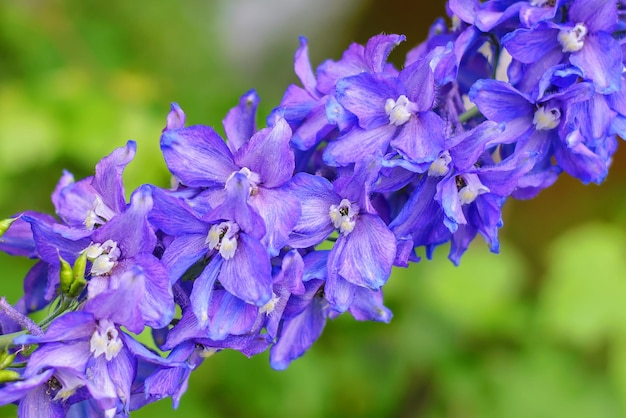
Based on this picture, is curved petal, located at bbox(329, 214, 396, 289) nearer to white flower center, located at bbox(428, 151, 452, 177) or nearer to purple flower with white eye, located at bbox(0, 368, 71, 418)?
white flower center, located at bbox(428, 151, 452, 177)

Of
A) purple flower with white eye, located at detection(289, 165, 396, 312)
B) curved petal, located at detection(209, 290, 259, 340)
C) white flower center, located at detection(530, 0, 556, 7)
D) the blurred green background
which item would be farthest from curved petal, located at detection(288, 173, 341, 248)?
the blurred green background

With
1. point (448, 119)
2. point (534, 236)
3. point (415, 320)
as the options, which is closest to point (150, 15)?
point (415, 320)

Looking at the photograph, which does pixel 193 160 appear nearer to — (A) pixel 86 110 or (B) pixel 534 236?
(A) pixel 86 110

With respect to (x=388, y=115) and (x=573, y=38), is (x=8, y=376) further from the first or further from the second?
(x=573, y=38)

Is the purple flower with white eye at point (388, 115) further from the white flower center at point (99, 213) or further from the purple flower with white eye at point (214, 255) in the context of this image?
the white flower center at point (99, 213)

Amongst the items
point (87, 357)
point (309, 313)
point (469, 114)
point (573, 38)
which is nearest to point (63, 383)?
point (87, 357)

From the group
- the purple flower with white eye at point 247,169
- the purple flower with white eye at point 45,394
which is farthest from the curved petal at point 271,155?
the purple flower with white eye at point 45,394
